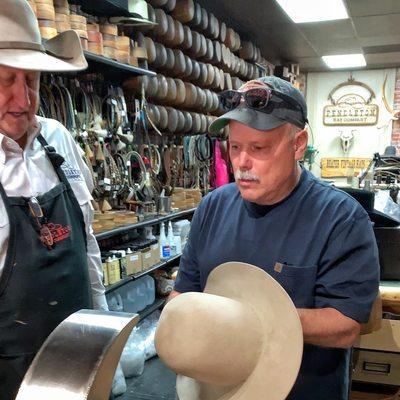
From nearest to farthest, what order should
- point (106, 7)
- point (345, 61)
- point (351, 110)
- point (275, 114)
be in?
1. point (275, 114)
2. point (106, 7)
3. point (345, 61)
4. point (351, 110)


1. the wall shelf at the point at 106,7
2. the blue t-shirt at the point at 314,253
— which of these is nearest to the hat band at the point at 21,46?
the blue t-shirt at the point at 314,253

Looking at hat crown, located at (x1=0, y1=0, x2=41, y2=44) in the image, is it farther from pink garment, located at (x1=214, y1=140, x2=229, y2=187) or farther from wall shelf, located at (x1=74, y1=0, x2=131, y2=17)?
pink garment, located at (x1=214, y1=140, x2=229, y2=187)

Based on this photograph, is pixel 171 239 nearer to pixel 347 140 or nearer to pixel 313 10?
pixel 313 10

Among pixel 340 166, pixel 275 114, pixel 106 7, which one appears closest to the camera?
pixel 275 114

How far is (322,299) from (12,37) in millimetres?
1198

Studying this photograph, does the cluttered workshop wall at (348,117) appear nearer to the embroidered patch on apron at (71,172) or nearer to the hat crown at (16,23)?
the embroidered patch on apron at (71,172)

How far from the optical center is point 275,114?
119cm

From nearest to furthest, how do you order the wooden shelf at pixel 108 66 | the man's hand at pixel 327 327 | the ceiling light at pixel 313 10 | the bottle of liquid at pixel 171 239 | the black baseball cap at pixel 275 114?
1. the man's hand at pixel 327 327
2. the black baseball cap at pixel 275 114
3. the wooden shelf at pixel 108 66
4. the bottle of liquid at pixel 171 239
5. the ceiling light at pixel 313 10

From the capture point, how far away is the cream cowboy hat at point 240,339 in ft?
3.05

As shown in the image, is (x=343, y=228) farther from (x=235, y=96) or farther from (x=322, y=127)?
(x=322, y=127)

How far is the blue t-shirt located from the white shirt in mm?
593

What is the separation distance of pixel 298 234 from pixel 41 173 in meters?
0.88

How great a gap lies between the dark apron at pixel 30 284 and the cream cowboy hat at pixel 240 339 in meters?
0.49

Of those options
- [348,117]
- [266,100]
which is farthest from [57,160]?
[348,117]
